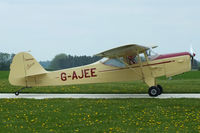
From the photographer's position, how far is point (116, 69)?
14984mm

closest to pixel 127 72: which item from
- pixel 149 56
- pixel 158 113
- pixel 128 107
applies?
pixel 149 56

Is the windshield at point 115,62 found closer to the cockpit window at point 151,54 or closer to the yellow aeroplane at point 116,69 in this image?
the yellow aeroplane at point 116,69

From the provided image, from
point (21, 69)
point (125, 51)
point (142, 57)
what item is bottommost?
point (21, 69)

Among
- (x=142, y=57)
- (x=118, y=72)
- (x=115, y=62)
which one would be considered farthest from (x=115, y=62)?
(x=142, y=57)

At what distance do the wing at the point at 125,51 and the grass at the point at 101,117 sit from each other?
267 centimetres

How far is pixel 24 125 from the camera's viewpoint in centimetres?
831

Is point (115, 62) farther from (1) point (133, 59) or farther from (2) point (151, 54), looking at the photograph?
(2) point (151, 54)

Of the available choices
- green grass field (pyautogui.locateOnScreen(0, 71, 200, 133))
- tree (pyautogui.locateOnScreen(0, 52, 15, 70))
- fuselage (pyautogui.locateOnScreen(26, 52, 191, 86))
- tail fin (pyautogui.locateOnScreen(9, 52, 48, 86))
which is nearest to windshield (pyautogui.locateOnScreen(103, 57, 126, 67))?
fuselage (pyautogui.locateOnScreen(26, 52, 191, 86))

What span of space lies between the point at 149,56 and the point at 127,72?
4.27ft

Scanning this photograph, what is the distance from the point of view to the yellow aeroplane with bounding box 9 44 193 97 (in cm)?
1453

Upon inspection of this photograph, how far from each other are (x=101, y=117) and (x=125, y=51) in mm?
5590

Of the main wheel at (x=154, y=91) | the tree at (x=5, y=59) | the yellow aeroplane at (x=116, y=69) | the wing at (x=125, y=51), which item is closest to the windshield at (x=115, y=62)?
the yellow aeroplane at (x=116, y=69)

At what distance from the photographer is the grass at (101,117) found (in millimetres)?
7848

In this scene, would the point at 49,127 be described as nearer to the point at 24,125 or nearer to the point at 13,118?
the point at 24,125
